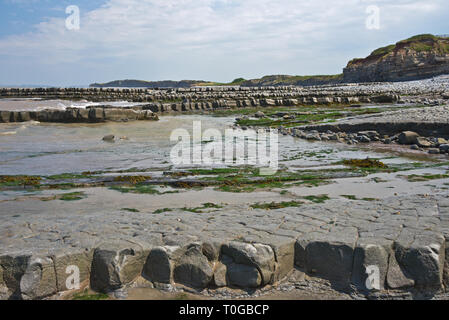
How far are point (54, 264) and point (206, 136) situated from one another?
13.3 m

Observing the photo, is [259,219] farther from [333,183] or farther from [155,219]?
[333,183]

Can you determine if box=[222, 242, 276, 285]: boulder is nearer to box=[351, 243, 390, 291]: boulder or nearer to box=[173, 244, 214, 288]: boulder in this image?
box=[173, 244, 214, 288]: boulder

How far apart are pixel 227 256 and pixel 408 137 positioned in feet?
37.9

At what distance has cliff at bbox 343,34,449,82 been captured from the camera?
75062mm

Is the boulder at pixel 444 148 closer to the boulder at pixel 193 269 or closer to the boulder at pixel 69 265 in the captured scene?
the boulder at pixel 193 269

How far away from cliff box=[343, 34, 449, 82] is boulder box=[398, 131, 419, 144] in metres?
71.3

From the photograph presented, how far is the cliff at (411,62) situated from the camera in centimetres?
7506

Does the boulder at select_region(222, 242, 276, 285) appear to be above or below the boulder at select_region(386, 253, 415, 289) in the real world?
above

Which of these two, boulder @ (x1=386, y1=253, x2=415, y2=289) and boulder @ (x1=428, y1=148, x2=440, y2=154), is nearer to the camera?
boulder @ (x1=386, y1=253, x2=415, y2=289)

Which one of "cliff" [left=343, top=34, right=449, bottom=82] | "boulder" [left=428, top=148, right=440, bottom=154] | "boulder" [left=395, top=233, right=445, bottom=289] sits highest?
"cliff" [left=343, top=34, right=449, bottom=82]

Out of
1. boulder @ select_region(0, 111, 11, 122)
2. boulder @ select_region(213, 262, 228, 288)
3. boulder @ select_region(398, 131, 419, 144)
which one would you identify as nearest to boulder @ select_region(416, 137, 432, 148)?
boulder @ select_region(398, 131, 419, 144)

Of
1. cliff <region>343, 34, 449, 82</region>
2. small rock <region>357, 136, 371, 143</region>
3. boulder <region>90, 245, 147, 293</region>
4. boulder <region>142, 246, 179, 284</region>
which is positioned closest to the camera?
boulder <region>90, 245, 147, 293</region>
